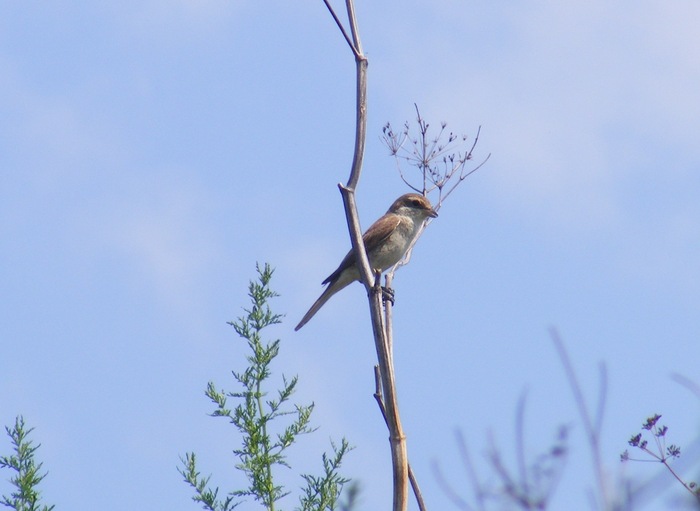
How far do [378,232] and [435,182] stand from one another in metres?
3.02

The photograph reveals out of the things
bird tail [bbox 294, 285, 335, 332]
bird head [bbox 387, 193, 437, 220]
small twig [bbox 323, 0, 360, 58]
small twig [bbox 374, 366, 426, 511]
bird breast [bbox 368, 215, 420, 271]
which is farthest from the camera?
bird head [bbox 387, 193, 437, 220]

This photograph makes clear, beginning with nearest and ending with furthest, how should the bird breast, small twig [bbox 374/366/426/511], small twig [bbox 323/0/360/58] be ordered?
small twig [bbox 374/366/426/511]
small twig [bbox 323/0/360/58]
the bird breast

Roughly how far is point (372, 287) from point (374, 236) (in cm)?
629

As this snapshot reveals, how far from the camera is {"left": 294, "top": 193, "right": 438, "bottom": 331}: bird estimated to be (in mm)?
10367

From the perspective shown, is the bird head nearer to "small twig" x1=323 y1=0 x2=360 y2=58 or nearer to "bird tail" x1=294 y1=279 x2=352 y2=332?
"bird tail" x1=294 y1=279 x2=352 y2=332

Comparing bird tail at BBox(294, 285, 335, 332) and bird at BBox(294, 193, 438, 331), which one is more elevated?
bird at BBox(294, 193, 438, 331)

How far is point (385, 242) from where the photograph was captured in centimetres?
1063

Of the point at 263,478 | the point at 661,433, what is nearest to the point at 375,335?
the point at 661,433

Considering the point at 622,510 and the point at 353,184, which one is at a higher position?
the point at 353,184

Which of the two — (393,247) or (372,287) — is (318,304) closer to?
(393,247)

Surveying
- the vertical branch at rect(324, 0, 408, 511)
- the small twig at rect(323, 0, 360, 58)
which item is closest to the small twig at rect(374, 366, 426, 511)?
the vertical branch at rect(324, 0, 408, 511)

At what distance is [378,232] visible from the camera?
10688 mm

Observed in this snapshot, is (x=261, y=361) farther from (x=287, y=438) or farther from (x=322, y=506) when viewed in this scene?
(x=322, y=506)

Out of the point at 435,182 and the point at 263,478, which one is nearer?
the point at 263,478
